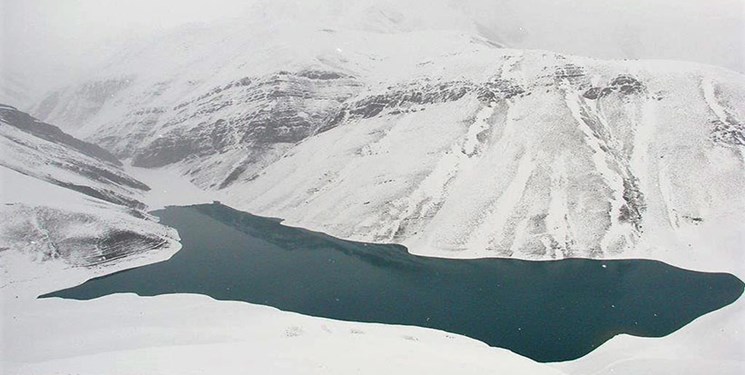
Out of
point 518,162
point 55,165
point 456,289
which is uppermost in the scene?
point 518,162

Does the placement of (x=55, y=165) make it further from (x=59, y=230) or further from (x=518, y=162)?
(x=518, y=162)

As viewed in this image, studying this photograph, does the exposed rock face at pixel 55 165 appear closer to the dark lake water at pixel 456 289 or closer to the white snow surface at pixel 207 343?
the dark lake water at pixel 456 289

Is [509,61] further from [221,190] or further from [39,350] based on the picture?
[39,350]

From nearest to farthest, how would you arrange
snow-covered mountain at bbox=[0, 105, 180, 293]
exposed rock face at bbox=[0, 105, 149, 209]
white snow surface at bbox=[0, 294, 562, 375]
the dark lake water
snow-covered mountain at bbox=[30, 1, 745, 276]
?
white snow surface at bbox=[0, 294, 562, 375] → the dark lake water → snow-covered mountain at bbox=[0, 105, 180, 293] → snow-covered mountain at bbox=[30, 1, 745, 276] → exposed rock face at bbox=[0, 105, 149, 209]

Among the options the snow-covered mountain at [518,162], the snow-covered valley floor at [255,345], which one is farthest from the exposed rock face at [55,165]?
the snow-covered valley floor at [255,345]

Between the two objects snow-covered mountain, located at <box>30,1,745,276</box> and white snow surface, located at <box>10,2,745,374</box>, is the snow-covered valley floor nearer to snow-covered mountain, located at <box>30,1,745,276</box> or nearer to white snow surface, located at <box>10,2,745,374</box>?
white snow surface, located at <box>10,2,745,374</box>

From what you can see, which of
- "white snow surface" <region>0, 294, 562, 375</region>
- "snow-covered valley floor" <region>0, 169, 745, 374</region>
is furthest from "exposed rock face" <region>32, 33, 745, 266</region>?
"white snow surface" <region>0, 294, 562, 375</region>

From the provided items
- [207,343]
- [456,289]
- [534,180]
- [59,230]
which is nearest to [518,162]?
[534,180]
